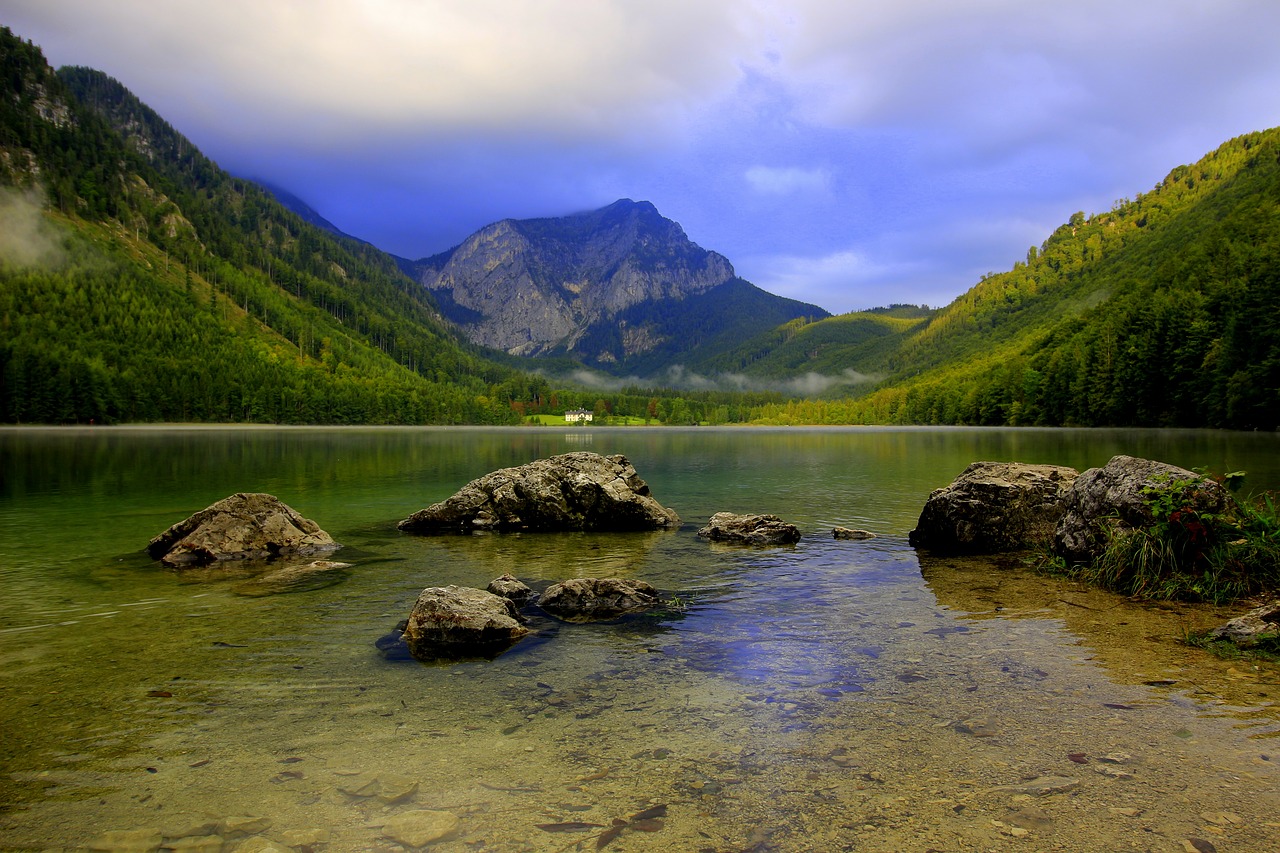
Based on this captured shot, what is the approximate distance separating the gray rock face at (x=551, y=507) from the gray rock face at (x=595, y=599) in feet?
37.7

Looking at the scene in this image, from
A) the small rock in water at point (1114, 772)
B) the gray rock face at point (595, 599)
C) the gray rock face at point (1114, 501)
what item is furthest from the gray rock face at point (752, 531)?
the small rock in water at point (1114, 772)

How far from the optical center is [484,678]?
9547 millimetres

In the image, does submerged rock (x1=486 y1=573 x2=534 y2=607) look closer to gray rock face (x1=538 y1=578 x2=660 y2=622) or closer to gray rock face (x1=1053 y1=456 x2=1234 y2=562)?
gray rock face (x1=538 y1=578 x2=660 y2=622)

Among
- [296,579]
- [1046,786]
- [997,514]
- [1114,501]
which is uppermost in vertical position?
[1114,501]

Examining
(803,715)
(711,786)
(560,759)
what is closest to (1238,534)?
(803,715)

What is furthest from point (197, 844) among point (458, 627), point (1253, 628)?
point (1253, 628)

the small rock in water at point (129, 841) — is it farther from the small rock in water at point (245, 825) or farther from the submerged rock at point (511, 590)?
the submerged rock at point (511, 590)

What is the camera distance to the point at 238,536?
1962 centimetres

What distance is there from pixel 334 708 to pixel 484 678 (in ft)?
6.62

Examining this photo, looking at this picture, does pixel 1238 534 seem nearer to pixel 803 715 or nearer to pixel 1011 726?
pixel 1011 726

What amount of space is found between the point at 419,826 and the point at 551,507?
20359 mm

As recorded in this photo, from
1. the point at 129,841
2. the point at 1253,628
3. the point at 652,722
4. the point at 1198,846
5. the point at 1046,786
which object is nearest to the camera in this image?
the point at 1198,846

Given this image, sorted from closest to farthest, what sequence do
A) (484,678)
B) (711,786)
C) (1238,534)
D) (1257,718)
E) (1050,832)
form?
(1050,832), (711,786), (1257,718), (484,678), (1238,534)

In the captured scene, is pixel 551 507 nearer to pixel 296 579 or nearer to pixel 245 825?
pixel 296 579
